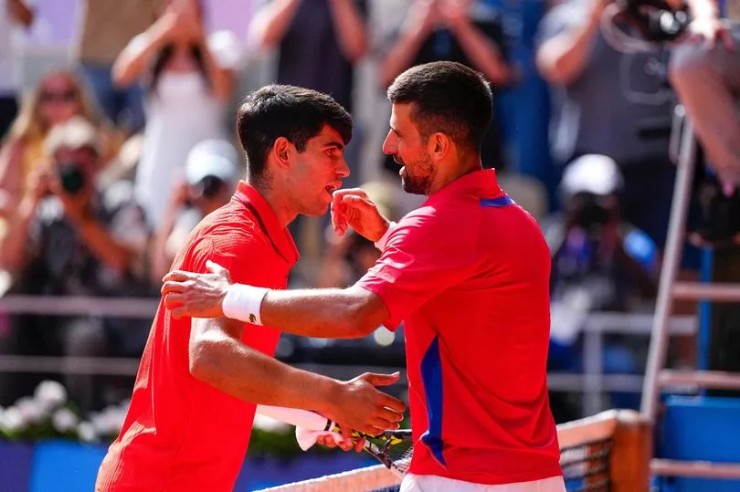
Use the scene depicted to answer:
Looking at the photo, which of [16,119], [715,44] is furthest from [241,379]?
[16,119]

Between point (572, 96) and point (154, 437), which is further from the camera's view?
point (572, 96)

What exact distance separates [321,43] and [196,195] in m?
1.52

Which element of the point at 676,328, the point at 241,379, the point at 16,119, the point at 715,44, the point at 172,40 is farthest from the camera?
the point at 16,119

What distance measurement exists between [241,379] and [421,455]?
0.60 m

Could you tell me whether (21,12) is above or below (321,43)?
above

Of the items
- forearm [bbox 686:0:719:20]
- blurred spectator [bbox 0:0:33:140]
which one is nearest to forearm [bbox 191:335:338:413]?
forearm [bbox 686:0:719:20]

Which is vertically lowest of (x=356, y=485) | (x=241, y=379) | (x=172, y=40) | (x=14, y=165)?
(x=356, y=485)

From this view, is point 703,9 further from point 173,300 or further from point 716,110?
point 173,300

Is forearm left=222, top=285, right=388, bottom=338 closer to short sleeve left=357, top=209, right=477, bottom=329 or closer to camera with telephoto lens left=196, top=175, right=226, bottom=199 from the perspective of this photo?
short sleeve left=357, top=209, right=477, bottom=329

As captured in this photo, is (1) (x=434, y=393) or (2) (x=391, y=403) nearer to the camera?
(2) (x=391, y=403)

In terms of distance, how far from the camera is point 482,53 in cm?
966

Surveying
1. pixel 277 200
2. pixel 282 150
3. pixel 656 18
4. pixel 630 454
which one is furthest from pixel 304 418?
pixel 656 18

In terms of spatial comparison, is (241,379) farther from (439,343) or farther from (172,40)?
(172,40)

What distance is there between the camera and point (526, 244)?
12.5 feet
